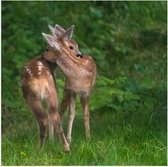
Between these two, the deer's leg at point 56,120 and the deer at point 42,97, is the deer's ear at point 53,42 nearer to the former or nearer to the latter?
the deer at point 42,97

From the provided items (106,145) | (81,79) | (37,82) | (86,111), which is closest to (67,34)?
(81,79)

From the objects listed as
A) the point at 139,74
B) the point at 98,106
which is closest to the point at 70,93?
the point at 98,106

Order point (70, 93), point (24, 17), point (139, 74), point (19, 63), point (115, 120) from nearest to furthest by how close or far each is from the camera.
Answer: point (70, 93), point (115, 120), point (139, 74), point (19, 63), point (24, 17)

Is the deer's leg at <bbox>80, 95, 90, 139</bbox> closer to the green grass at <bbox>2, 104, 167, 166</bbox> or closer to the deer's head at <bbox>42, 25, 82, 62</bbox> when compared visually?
the green grass at <bbox>2, 104, 167, 166</bbox>

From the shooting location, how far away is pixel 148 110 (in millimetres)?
8336

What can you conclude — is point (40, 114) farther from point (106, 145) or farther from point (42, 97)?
point (106, 145)

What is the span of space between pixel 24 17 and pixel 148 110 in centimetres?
515

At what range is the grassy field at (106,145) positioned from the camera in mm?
6129

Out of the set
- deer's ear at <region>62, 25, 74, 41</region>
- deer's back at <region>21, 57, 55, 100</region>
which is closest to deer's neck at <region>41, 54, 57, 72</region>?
deer's back at <region>21, 57, 55, 100</region>

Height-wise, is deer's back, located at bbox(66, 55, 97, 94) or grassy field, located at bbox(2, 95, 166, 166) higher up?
deer's back, located at bbox(66, 55, 97, 94)

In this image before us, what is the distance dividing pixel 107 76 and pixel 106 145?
4701 mm

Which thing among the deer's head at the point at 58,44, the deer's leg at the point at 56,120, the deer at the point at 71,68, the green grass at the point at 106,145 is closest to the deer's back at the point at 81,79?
the deer at the point at 71,68

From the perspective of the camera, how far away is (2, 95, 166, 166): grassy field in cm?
613

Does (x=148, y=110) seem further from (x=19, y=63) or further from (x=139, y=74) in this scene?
(x=19, y=63)
